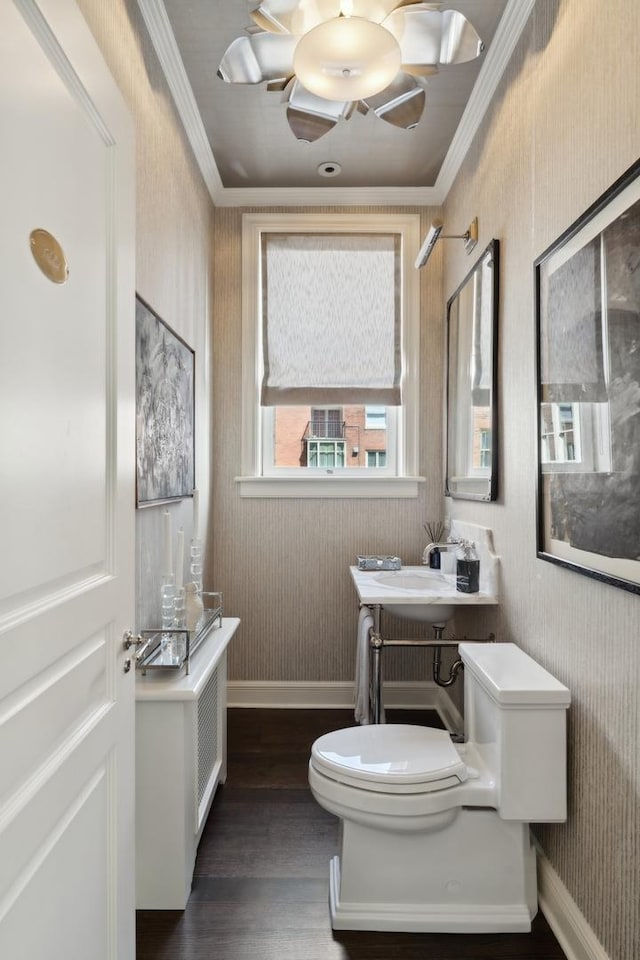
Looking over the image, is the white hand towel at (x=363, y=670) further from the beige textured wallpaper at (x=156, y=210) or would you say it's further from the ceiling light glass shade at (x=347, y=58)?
the ceiling light glass shade at (x=347, y=58)

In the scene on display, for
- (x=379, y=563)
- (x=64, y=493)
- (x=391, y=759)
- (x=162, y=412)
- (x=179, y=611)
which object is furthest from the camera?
(x=379, y=563)

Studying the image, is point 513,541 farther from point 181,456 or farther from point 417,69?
point 417,69

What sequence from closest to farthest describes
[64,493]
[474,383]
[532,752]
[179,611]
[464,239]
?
[64,493], [532,752], [179,611], [474,383], [464,239]

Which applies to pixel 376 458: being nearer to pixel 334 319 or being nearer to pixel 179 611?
pixel 334 319

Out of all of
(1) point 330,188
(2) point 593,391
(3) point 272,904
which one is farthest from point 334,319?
(3) point 272,904

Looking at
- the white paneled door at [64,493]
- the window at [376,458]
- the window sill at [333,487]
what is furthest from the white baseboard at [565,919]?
the window at [376,458]

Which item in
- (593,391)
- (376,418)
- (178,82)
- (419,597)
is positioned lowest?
(419,597)

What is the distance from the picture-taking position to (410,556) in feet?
9.93

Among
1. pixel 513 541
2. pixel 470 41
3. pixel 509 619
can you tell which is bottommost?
pixel 509 619

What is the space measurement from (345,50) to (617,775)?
Result: 6.16 ft

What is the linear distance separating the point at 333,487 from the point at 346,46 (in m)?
1.96

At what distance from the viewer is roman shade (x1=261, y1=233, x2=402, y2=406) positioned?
3045 mm

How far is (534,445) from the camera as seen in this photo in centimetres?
175

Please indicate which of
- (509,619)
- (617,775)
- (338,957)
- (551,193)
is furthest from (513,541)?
(338,957)
